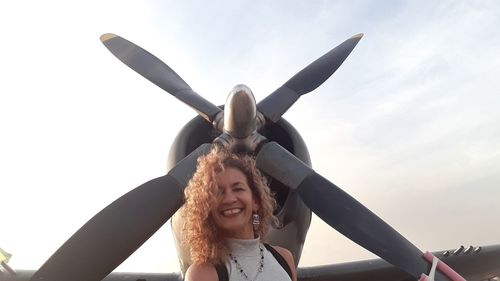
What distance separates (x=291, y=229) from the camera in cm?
853

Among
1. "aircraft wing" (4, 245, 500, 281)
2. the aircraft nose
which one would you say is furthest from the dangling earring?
"aircraft wing" (4, 245, 500, 281)

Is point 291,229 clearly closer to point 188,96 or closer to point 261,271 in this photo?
point 188,96

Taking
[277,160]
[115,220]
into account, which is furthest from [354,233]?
[115,220]

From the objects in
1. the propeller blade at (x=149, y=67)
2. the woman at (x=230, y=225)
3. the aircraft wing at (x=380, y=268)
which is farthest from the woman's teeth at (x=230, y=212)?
the aircraft wing at (x=380, y=268)

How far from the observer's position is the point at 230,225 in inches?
107

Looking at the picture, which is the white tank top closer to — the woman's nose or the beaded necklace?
the beaded necklace

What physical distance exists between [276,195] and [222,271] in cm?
631

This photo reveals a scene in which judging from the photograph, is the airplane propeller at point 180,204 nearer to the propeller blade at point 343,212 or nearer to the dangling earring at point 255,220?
the propeller blade at point 343,212

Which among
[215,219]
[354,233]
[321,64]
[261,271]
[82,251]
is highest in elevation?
[321,64]

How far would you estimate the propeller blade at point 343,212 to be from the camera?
6.21 m

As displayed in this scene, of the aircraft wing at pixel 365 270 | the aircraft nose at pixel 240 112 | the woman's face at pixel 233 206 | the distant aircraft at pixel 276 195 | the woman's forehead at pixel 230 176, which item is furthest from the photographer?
the aircraft wing at pixel 365 270

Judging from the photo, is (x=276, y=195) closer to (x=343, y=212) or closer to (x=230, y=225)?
(x=343, y=212)

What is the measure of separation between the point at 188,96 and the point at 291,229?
124 inches

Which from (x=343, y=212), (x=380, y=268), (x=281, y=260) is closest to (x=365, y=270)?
(x=380, y=268)
